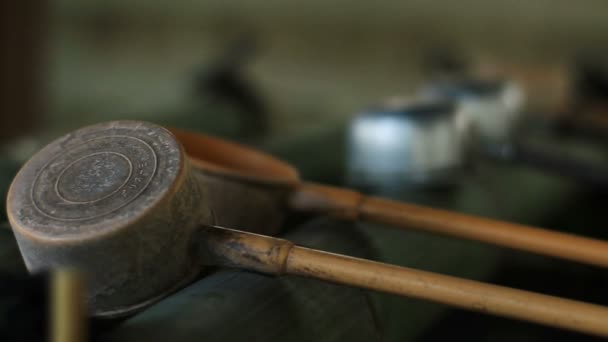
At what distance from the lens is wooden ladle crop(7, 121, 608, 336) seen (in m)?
0.83

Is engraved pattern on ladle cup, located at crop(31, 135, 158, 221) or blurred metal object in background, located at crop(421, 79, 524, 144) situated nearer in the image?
engraved pattern on ladle cup, located at crop(31, 135, 158, 221)

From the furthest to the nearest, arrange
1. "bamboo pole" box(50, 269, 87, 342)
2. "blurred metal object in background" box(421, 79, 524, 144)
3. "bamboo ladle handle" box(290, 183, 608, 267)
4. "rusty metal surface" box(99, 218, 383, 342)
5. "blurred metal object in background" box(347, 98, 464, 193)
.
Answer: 1. "blurred metal object in background" box(421, 79, 524, 144)
2. "blurred metal object in background" box(347, 98, 464, 193)
3. "bamboo ladle handle" box(290, 183, 608, 267)
4. "rusty metal surface" box(99, 218, 383, 342)
5. "bamboo pole" box(50, 269, 87, 342)

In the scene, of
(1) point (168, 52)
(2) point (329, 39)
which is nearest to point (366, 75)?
(2) point (329, 39)

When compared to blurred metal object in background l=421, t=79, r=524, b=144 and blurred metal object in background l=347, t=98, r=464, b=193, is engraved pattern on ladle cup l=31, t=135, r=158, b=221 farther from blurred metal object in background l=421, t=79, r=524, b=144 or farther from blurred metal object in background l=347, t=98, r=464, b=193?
blurred metal object in background l=421, t=79, r=524, b=144

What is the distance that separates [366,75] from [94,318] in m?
3.39

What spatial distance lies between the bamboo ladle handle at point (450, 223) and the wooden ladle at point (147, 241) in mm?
234

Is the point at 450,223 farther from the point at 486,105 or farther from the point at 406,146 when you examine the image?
A: the point at 486,105

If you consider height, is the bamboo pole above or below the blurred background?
above

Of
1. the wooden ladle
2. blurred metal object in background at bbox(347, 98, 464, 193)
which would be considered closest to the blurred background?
blurred metal object in background at bbox(347, 98, 464, 193)

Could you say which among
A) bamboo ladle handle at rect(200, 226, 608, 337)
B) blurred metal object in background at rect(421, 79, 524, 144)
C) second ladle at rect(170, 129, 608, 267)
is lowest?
blurred metal object in background at rect(421, 79, 524, 144)

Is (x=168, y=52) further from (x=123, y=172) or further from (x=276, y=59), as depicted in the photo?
(x=123, y=172)

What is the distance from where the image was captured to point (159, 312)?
84 cm

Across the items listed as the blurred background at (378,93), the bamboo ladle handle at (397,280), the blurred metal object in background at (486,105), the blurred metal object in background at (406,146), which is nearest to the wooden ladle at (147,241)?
the bamboo ladle handle at (397,280)

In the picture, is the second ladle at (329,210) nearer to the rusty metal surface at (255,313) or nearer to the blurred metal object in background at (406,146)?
the rusty metal surface at (255,313)
